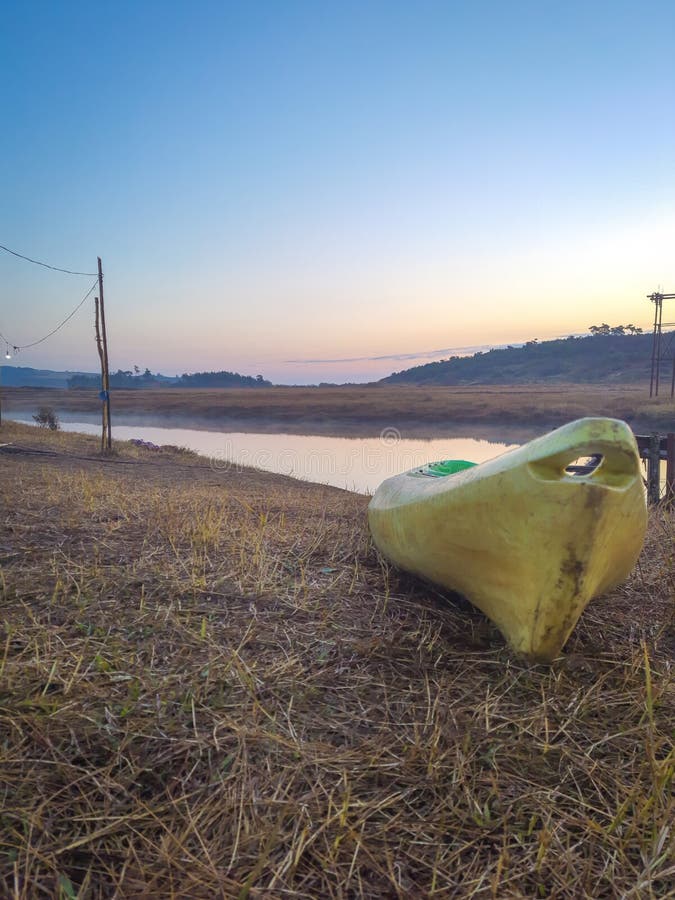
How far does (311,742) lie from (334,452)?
2347cm

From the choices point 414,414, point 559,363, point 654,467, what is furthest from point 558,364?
point 654,467

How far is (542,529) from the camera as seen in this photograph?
2.31m

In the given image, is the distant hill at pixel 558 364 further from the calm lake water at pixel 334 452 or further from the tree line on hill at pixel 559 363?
the calm lake water at pixel 334 452

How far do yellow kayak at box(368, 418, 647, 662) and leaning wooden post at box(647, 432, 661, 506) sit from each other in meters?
5.58

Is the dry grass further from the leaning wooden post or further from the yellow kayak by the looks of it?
the leaning wooden post

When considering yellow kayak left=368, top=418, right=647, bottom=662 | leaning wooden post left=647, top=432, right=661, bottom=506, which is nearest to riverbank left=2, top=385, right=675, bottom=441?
leaning wooden post left=647, top=432, right=661, bottom=506

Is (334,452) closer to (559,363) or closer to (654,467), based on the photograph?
(654,467)

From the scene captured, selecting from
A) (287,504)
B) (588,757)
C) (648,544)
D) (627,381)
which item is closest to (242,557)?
(588,757)

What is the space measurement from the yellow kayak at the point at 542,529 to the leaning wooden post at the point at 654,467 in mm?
5581

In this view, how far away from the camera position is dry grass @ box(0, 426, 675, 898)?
1.56 metres

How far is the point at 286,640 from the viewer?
2.68 metres

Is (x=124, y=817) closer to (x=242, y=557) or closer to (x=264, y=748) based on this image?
(x=264, y=748)

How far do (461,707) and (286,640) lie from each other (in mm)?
883

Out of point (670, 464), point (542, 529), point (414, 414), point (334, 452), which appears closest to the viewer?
point (542, 529)
